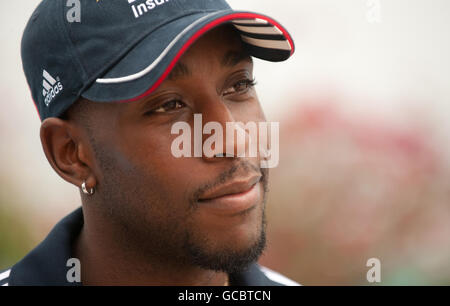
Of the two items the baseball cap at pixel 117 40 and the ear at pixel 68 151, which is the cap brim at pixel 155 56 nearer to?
the baseball cap at pixel 117 40

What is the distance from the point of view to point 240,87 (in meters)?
1.47

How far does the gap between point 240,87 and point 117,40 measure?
41 centimetres

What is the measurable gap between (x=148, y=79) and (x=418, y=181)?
2.15m

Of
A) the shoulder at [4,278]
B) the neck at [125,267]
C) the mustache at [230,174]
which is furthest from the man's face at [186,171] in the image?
the shoulder at [4,278]

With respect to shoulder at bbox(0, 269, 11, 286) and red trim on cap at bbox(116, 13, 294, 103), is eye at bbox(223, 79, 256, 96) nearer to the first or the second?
red trim on cap at bbox(116, 13, 294, 103)

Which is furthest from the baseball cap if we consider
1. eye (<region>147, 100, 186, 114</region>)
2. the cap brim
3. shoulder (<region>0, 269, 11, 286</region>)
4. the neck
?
shoulder (<region>0, 269, 11, 286</region>)

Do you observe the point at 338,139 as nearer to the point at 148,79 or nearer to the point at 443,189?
the point at 443,189

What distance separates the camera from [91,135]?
4.61 ft

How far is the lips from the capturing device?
4.27 feet

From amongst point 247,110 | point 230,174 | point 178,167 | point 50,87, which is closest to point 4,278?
point 50,87

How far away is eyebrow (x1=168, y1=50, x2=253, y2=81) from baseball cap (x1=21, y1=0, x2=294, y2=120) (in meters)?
0.05
